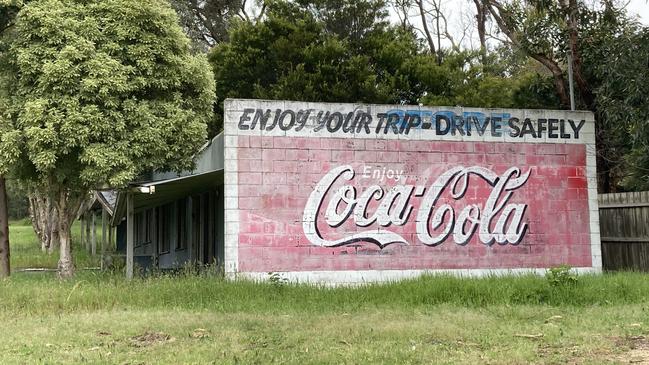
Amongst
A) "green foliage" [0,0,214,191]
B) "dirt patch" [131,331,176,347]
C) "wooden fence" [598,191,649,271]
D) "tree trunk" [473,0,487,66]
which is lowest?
"dirt patch" [131,331,176,347]

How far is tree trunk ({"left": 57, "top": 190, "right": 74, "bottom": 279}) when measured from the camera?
1405cm

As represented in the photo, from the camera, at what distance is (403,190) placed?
506 inches

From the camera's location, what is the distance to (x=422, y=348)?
22.6 ft

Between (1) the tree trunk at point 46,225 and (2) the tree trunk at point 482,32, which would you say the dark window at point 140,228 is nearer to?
(1) the tree trunk at point 46,225

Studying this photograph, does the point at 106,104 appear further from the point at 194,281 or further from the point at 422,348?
the point at 422,348

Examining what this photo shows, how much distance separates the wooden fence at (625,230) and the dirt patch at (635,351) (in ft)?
25.9

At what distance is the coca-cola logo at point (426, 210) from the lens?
12531mm

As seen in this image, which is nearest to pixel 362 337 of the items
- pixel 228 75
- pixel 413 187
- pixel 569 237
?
pixel 413 187

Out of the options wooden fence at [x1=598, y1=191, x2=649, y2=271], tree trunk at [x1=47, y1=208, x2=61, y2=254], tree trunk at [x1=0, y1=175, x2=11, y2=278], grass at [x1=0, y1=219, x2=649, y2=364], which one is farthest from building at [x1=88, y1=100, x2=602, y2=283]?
tree trunk at [x1=47, y1=208, x2=61, y2=254]

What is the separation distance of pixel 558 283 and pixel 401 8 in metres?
23.8

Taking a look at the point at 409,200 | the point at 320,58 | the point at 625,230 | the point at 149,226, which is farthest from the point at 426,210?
the point at 149,226

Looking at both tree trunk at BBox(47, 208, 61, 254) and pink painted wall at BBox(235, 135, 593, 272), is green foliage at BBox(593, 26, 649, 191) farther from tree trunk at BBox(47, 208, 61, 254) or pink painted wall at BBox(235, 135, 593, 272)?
tree trunk at BBox(47, 208, 61, 254)

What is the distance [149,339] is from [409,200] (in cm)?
655

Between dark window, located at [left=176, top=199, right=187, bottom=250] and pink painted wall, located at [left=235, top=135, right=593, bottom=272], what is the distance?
335 inches
